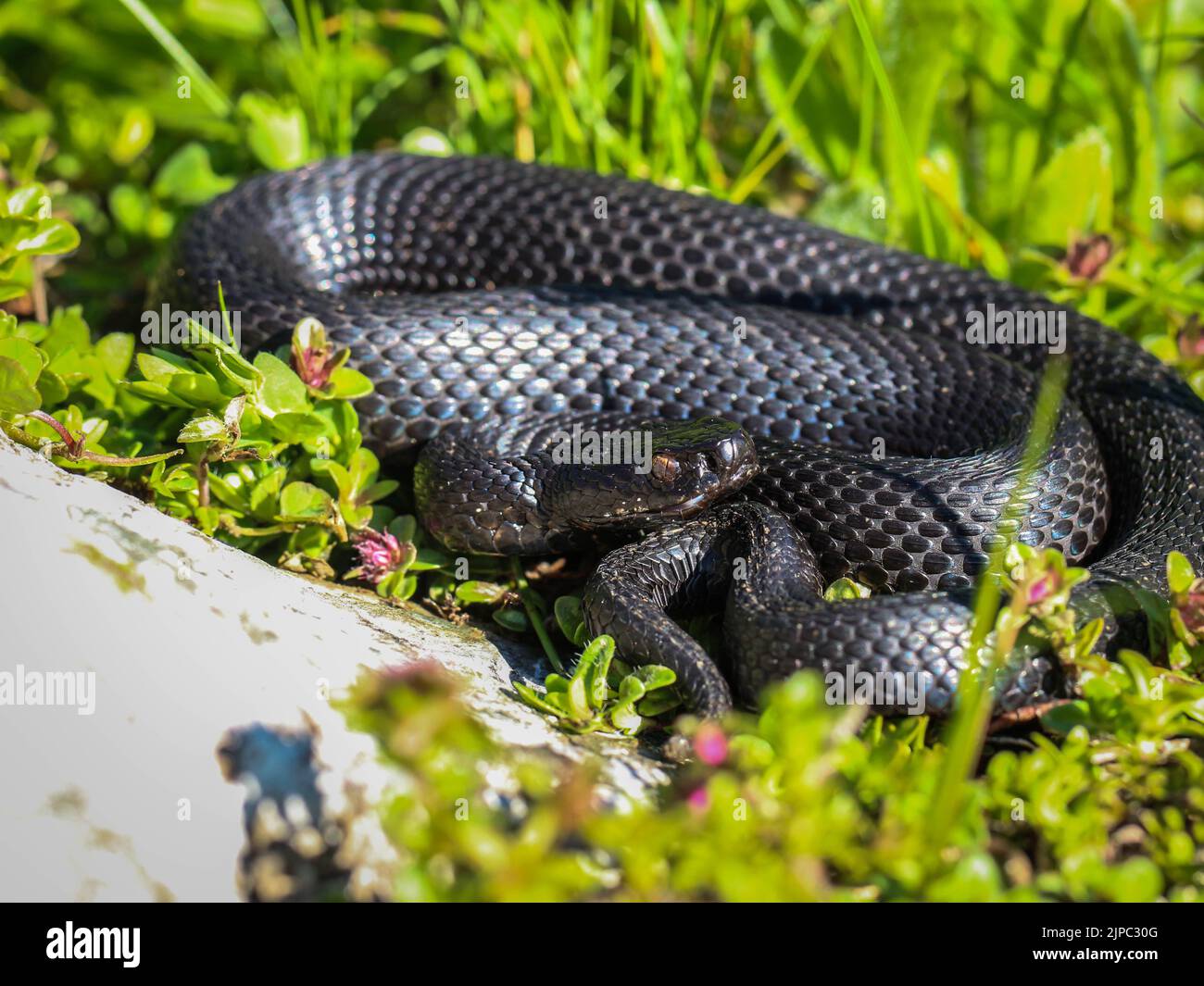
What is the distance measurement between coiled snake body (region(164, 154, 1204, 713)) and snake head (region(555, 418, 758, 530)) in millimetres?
13

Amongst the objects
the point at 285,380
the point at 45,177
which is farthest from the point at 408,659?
the point at 45,177

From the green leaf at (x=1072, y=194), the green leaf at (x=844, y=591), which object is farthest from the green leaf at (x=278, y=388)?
the green leaf at (x=1072, y=194)

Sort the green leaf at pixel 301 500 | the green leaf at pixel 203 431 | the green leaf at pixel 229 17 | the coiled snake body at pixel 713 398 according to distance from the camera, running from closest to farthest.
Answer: the green leaf at pixel 203 431
the coiled snake body at pixel 713 398
the green leaf at pixel 301 500
the green leaf at pixel 229 17

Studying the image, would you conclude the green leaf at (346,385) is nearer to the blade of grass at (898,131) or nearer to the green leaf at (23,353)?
the green leaf at (23,353)

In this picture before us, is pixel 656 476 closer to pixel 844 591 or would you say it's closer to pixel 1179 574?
pixel 844 591

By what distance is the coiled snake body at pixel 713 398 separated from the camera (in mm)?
4875

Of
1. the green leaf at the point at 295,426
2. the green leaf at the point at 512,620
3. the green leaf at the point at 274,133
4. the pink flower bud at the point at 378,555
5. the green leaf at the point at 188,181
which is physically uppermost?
the green leaf at the point at 274,133

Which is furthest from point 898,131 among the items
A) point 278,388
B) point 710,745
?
point 710,745

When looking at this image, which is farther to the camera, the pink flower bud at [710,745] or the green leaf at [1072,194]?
the green leaf at [1072,194]

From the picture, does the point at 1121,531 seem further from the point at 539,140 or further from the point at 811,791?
the point at 539,140

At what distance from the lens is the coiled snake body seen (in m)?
4.88

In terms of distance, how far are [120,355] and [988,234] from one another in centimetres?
570

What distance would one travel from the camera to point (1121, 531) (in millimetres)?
5461

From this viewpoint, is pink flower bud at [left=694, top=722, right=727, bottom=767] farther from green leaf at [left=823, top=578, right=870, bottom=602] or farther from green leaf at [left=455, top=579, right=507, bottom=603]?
green leaf at [left=455, top=579, right=507, bottom=603]
